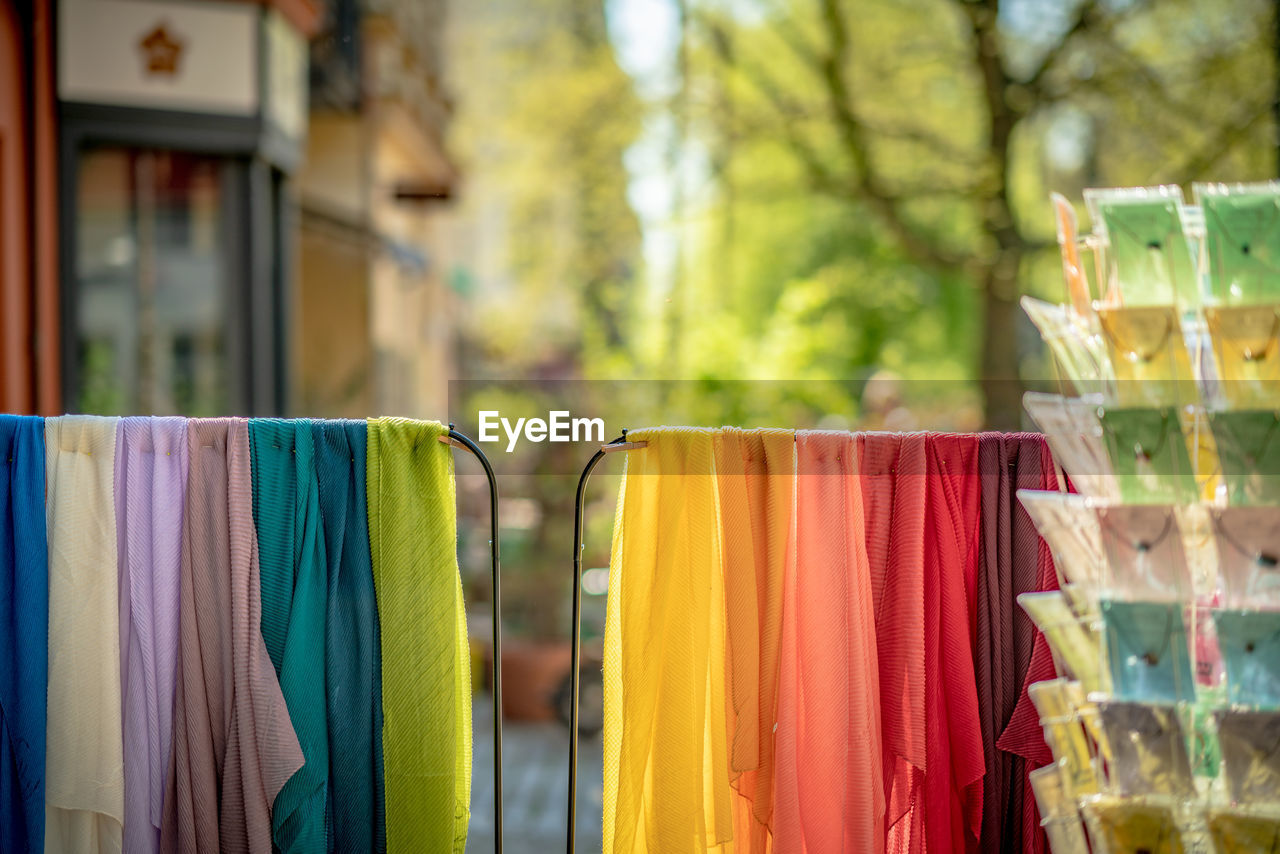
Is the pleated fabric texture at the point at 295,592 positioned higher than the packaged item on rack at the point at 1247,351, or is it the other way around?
the packaged item on rack at the point at 1247,351

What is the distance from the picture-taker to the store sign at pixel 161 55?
4438 millimetres

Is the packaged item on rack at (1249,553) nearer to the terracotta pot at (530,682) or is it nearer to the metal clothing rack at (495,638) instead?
the metal clothing rack at (495,638)

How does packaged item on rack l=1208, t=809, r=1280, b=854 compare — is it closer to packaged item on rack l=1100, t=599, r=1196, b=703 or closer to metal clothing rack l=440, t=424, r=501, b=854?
packaged item on rack l=1100, t=599, r=1196, b=703

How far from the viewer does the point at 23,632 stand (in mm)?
1947

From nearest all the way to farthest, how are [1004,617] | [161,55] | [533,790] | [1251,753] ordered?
[1251,753] < [1004,617] < [161,55] < [533,790]

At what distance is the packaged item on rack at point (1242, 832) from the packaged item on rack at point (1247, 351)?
0.65 meters

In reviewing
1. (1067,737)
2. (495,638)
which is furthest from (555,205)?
(1067,737)

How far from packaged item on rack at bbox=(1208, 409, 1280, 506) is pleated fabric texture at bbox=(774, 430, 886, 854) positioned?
676mm

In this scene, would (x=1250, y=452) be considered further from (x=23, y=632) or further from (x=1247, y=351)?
(x=23, y=632)

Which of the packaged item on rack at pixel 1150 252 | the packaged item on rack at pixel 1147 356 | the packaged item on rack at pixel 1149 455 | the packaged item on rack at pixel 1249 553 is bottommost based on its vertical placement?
the packaged item on rack at pixel 1249 553

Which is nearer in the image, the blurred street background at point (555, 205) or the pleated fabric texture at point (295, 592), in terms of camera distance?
the pleated fabric texture at point (295, 592)

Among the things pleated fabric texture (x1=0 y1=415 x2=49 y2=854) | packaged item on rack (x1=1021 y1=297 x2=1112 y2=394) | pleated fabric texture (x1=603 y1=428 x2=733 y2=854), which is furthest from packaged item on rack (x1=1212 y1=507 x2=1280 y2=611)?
pleated fabric texture (x1=0 y1=415 x2=49 y2=854)

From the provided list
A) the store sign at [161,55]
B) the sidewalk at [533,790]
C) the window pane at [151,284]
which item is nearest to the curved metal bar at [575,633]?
the sidewalk at [533,790]

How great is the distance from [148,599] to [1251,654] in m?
1.99
